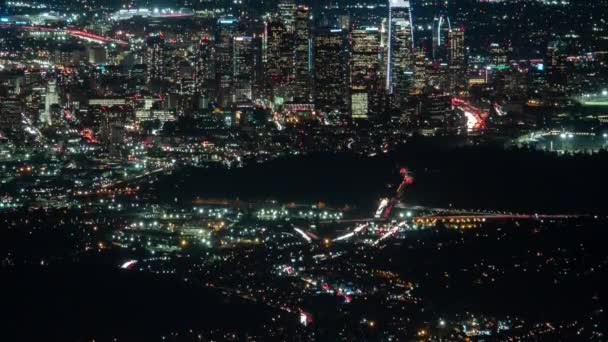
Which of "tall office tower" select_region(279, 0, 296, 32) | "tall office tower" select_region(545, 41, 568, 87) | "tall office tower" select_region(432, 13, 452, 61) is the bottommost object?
"tall office tower" select_region(545, 41, 568, 87)

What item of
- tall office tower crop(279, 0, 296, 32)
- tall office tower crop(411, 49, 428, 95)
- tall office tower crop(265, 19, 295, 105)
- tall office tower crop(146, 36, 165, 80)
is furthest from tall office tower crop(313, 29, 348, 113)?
tall office tower crop(146, 36, 165, 80)

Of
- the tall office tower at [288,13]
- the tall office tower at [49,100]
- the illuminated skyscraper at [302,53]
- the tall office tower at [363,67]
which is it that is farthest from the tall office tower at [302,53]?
the tall office tower at [49,100]

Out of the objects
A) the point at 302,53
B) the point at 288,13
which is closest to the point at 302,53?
the point at 302,53

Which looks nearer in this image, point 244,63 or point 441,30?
point 244,63

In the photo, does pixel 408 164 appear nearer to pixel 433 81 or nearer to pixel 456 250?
pixel 456 250

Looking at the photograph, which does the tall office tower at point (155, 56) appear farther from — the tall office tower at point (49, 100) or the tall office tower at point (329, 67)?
the tall office tower at point (329, 67)

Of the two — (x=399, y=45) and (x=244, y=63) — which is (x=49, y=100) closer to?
(x=244, y=63)

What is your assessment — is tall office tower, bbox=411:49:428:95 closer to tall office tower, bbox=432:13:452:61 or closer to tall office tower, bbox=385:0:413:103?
tall office tower, bbox=385:0:413:103
